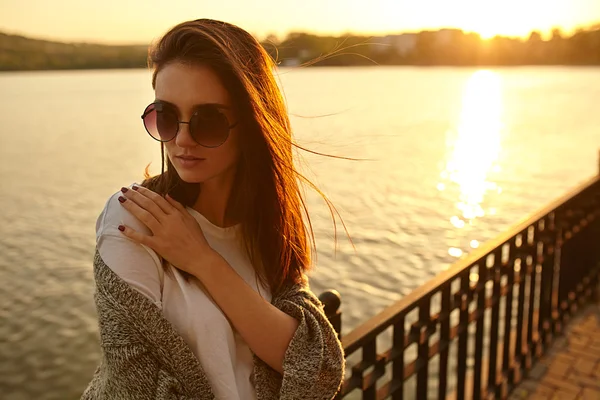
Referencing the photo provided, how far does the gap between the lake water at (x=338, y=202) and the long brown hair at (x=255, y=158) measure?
0.27 metres

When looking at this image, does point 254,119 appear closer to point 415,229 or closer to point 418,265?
point 418,265

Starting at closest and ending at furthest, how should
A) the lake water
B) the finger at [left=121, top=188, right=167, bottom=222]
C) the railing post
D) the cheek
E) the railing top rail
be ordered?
the finger at [left=121, top=188, right=167, bottom=222] → the cheek → the railing post → the railing top rail → the lake water

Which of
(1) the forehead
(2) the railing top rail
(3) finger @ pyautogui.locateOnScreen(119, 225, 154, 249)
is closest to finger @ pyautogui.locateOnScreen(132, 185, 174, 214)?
(3) finger @ pyautogui.locateOnScreen(119, 225, 154, 249)

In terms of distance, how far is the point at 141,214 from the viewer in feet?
4.53

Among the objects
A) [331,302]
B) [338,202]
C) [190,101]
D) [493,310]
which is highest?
[190,101]

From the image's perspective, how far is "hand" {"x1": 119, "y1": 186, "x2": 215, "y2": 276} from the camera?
1.38 metres

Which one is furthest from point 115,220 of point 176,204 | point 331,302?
point 331,302

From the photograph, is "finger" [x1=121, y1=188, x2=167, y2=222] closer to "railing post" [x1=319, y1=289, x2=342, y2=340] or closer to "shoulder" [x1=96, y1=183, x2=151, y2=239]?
"shoulder" [x1=96, y1=183, x2=151, y2=239]

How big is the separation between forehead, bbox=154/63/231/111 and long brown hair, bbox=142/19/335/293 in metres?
0.02

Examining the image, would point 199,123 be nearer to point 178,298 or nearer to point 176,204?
point 176,204

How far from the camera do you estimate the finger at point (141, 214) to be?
1.38 meters

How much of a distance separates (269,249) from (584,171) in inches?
774

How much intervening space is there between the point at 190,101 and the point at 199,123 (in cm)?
6

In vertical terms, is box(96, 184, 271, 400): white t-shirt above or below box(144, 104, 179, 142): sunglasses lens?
below
